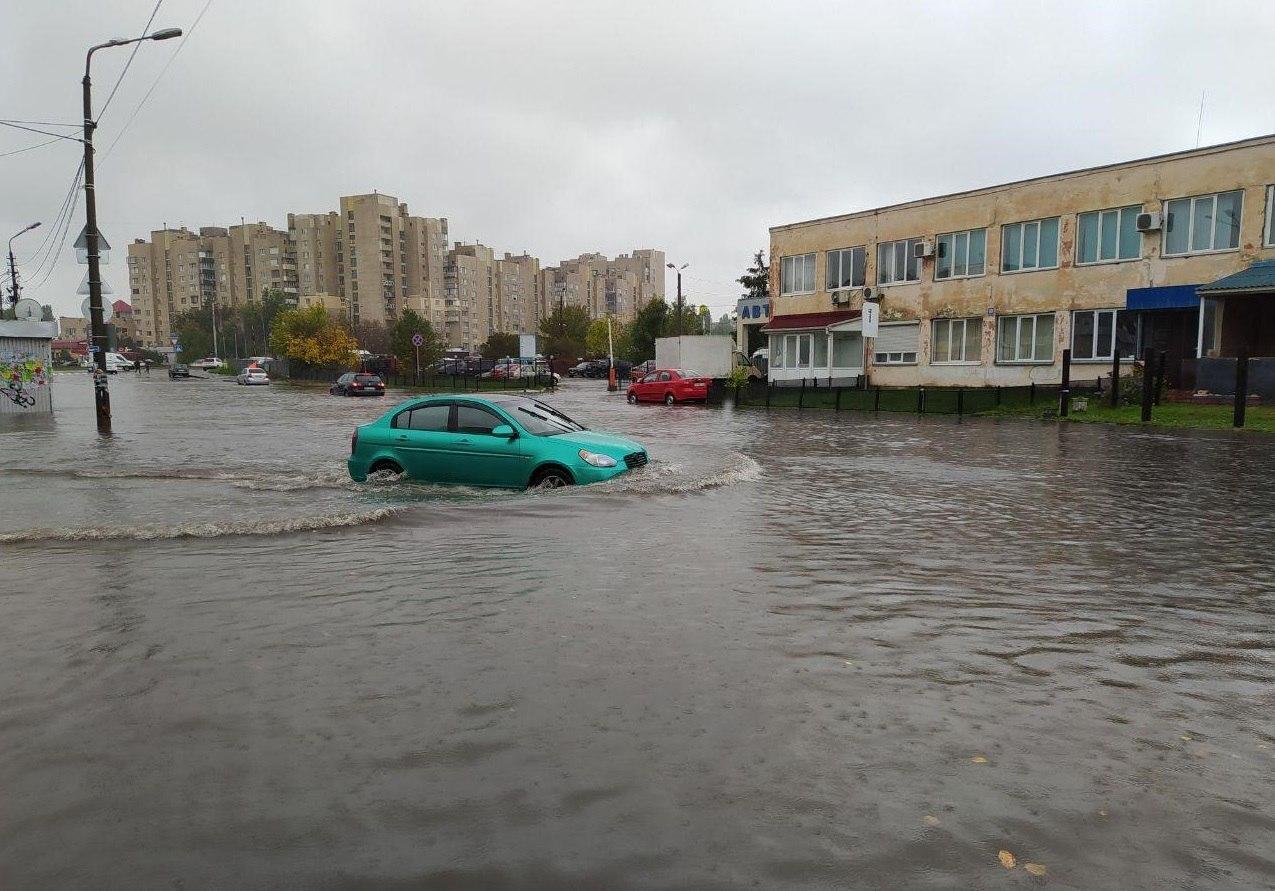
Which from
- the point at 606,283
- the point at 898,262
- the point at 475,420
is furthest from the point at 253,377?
the point at 606,283

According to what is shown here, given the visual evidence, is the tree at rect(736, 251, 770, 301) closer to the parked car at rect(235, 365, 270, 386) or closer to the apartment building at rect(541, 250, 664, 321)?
the parked car at rect(235, 365, 270, 386)

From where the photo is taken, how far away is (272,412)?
32.8 metres

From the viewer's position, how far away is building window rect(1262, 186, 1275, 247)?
2742cm

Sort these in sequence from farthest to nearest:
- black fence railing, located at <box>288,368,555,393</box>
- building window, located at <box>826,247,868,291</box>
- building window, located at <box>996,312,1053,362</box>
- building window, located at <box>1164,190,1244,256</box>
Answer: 1. black fence railing, located at <box>288,368,555,393</box>
2. building window, located at <box>826,247,868,291</box>
3. building window, located at <box>996,312,1053,362</box>
4. building window, located at <box>1164,190,1244,256</box>

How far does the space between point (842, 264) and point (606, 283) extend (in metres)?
131

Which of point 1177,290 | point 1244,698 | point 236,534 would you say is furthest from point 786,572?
point 1177,290

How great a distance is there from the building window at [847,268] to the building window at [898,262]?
2.93ft

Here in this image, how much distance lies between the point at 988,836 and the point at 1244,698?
7.37ft

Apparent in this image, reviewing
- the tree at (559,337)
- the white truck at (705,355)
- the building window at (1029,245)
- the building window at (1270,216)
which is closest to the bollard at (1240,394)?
the building window at (1270,216)

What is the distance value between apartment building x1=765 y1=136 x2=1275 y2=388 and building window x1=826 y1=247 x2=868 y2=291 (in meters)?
0.07

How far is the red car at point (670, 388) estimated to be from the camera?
3659 cm

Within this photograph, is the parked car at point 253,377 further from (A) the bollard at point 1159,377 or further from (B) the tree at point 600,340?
(A) the bollard at point 1159,377

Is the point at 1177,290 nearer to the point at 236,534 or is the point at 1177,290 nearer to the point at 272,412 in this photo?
the point at 236,534

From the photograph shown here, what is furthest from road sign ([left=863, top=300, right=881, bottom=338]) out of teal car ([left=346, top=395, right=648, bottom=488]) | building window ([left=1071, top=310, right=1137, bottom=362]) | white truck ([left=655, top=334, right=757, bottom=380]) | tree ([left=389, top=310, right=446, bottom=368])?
tree ([left=389, top=310, right=446, bottom=368])
